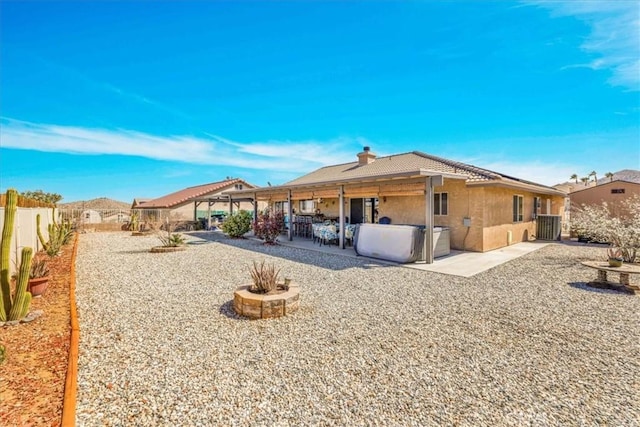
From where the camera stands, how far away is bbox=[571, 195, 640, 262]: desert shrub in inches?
343

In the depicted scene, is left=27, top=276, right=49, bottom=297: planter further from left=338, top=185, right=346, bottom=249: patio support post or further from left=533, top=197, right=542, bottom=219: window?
left=533, top=197, right=542, bottom=219: window

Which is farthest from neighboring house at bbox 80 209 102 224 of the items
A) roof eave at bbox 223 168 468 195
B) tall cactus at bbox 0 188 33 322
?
tall cactus at bbox 0 188 33 322

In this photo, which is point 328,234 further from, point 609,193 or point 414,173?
point 609,193

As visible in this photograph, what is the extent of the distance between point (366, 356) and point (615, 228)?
1178 centimetres

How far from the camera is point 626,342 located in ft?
12.4

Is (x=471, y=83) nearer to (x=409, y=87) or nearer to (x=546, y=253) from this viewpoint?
(x=409, y=87)

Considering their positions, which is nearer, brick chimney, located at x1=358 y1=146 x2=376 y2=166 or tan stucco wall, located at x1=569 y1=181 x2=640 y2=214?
tan stucco wall, located at x1=569 y1=181 x2=640 y2=214

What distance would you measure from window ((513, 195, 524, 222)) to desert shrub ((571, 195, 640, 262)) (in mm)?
2428

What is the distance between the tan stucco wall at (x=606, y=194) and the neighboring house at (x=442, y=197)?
18.4ft

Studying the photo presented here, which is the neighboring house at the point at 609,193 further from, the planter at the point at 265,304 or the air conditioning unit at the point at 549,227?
the planter at the point at 265,304

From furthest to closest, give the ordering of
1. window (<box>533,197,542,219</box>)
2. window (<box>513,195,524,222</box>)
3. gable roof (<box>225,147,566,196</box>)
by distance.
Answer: window (<box>533,197,542,219</box>) → window (<box>513,195,524,222</box>) → gable roof (<box>225,147,566,196</box>)

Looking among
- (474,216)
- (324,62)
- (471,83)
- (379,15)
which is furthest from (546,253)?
(324,62)

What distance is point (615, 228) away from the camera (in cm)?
1015

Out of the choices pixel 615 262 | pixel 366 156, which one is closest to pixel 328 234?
pixel 366 156
